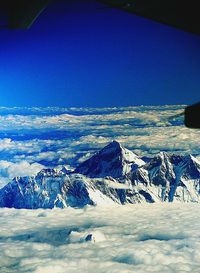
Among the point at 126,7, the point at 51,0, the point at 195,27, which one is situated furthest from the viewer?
the point at 195,27

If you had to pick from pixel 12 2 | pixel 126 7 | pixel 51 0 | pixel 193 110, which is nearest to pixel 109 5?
pixel 126 7

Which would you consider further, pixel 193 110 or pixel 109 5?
pixel 193 110

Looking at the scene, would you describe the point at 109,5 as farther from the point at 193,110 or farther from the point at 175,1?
the point at 193,110

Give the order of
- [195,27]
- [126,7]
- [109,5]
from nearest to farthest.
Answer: [109,5], [126,7], [195,27]

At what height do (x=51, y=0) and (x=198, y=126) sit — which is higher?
(x=51, y=0)

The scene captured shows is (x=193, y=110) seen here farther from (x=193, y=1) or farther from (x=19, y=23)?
(x=19, y=23)

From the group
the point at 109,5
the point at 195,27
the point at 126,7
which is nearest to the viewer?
the point at 109,5

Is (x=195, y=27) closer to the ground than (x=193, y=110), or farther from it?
farther from it

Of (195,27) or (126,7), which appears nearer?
(126,7)

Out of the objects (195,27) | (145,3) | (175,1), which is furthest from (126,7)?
(195,27)
